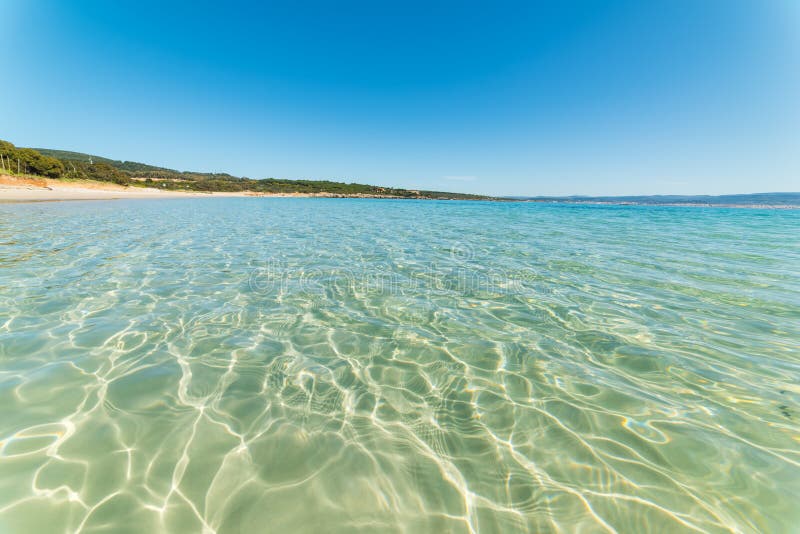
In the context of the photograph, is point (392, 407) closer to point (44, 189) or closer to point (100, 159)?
point (44, 189)

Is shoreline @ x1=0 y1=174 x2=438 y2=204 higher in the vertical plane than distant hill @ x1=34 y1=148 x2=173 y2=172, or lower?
lower

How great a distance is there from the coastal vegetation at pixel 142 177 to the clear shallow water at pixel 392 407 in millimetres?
57549

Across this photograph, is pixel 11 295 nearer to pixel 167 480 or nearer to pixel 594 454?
pixel 167 480

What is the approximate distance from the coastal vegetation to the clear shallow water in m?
57.5

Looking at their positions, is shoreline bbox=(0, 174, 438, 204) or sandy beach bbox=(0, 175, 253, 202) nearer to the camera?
shoreline bbox=(0, 174, 438, 204)

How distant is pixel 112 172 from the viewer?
56938 millimetres

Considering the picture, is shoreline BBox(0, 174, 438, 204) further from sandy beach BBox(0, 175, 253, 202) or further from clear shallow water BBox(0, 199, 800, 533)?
clear shallow water BBox(0, 199, 800, 533)

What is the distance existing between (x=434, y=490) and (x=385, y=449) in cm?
50

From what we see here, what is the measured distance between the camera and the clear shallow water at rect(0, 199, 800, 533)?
1.98m

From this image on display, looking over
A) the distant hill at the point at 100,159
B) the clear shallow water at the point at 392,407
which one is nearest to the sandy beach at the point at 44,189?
the clear shallow water at the point at 392,407

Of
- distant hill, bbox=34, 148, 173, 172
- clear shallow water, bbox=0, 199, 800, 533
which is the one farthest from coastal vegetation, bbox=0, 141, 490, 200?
clear shallow water, bbox=0, 199, 800, 533

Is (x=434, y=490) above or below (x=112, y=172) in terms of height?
below

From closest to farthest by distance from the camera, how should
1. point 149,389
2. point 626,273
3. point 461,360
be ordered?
1. point 149,389
2. point 461,360
3. point 626,273

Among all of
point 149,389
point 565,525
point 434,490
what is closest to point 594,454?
point 565,525
